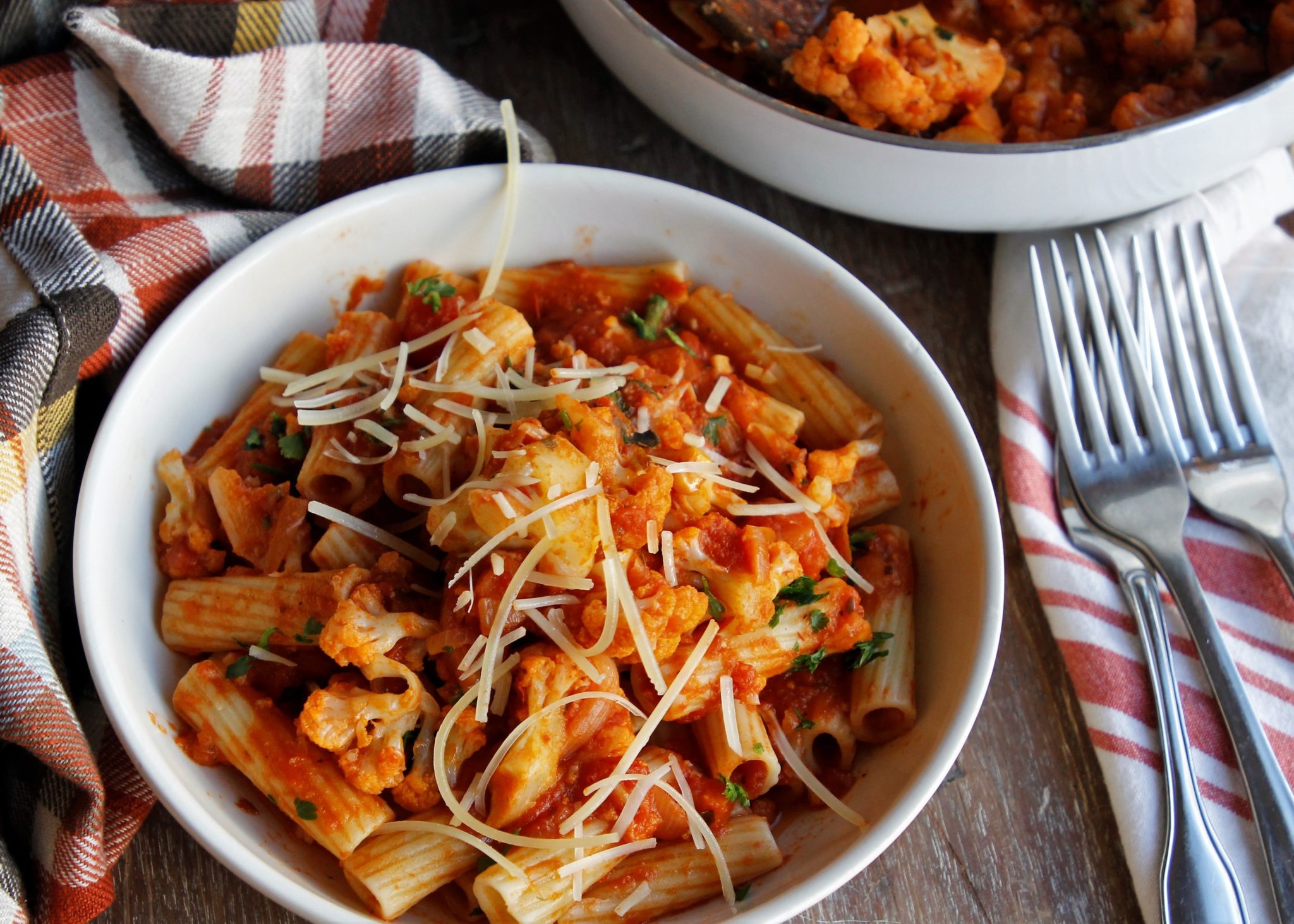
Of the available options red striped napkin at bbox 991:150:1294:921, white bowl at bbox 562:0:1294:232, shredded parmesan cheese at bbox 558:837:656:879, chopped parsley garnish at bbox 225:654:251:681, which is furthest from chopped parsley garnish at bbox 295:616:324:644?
red striped napkin at bbox 991:150:1294:921

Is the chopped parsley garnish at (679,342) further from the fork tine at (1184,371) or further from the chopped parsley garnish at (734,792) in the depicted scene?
the fork tine at (1184,371)

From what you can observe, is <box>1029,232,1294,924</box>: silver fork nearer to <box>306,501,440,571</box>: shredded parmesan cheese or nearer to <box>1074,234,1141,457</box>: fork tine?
<box>1074,234,1141,457</box>: fork tine

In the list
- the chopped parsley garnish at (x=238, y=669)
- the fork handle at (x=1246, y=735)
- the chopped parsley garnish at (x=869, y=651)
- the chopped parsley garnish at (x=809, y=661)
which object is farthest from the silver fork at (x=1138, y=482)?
the chopped parsley garnish at (x=238, y=669)

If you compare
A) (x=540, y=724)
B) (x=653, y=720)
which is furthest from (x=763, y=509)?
(x=540, y=724)

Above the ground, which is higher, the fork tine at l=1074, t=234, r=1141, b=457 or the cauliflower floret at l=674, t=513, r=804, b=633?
the cauliflower floret at l=674, t=513, r=804, b=633

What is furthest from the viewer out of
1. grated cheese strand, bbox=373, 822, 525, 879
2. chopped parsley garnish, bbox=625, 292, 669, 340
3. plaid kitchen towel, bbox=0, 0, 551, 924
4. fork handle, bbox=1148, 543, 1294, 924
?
chopped parsley garnish, bbox=625, 292, 669, 340

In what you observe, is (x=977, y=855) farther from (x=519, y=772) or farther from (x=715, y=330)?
(x=715, y=330)
